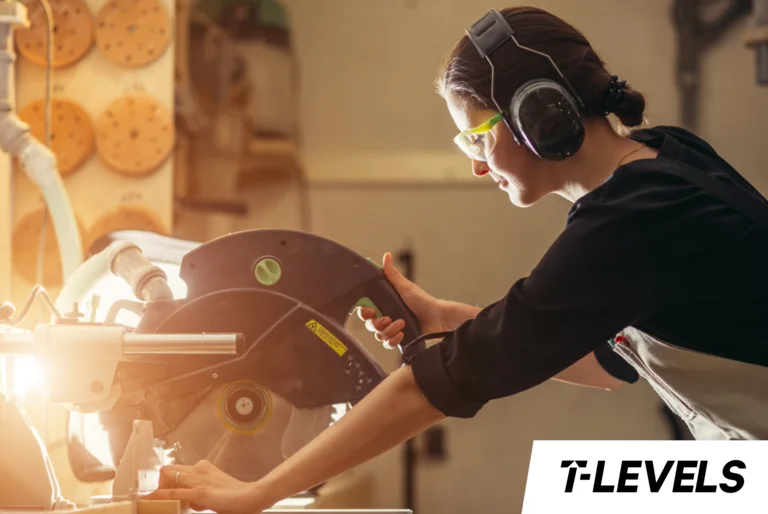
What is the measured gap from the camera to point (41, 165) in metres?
1.83

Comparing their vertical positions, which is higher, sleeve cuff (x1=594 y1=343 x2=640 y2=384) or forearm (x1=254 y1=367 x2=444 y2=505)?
sleeve cuff (x1=594 y1=343 x2=640 y2=384)

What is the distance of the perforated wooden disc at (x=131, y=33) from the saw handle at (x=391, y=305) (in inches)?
43.4

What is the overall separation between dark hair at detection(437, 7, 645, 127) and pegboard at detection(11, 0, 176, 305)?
43.6 inches

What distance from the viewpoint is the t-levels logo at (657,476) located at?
1157mm

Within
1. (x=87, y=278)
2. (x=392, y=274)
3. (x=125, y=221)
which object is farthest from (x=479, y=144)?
(x=125, y=221)

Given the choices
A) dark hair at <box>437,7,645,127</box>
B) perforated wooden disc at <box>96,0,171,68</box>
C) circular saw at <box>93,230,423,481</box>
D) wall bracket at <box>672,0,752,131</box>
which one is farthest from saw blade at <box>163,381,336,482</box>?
wall bracket at <box>672,0,752,131</box>

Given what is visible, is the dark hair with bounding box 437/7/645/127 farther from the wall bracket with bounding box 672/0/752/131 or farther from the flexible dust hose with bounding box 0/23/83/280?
the wall bracket with bounding box 672/0/752/131

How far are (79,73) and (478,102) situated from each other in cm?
129

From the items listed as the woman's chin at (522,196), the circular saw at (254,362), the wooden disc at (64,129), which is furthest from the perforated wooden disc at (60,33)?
the woman's chin at (522,196)

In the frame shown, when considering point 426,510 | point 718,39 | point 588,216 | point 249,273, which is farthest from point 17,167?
point 718,39

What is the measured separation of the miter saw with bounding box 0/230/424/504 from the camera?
4.01 ft

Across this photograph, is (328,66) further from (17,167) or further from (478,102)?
(478,102)

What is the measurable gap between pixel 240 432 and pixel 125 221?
3.27 feet

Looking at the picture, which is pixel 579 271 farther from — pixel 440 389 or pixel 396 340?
pixel 396 340
